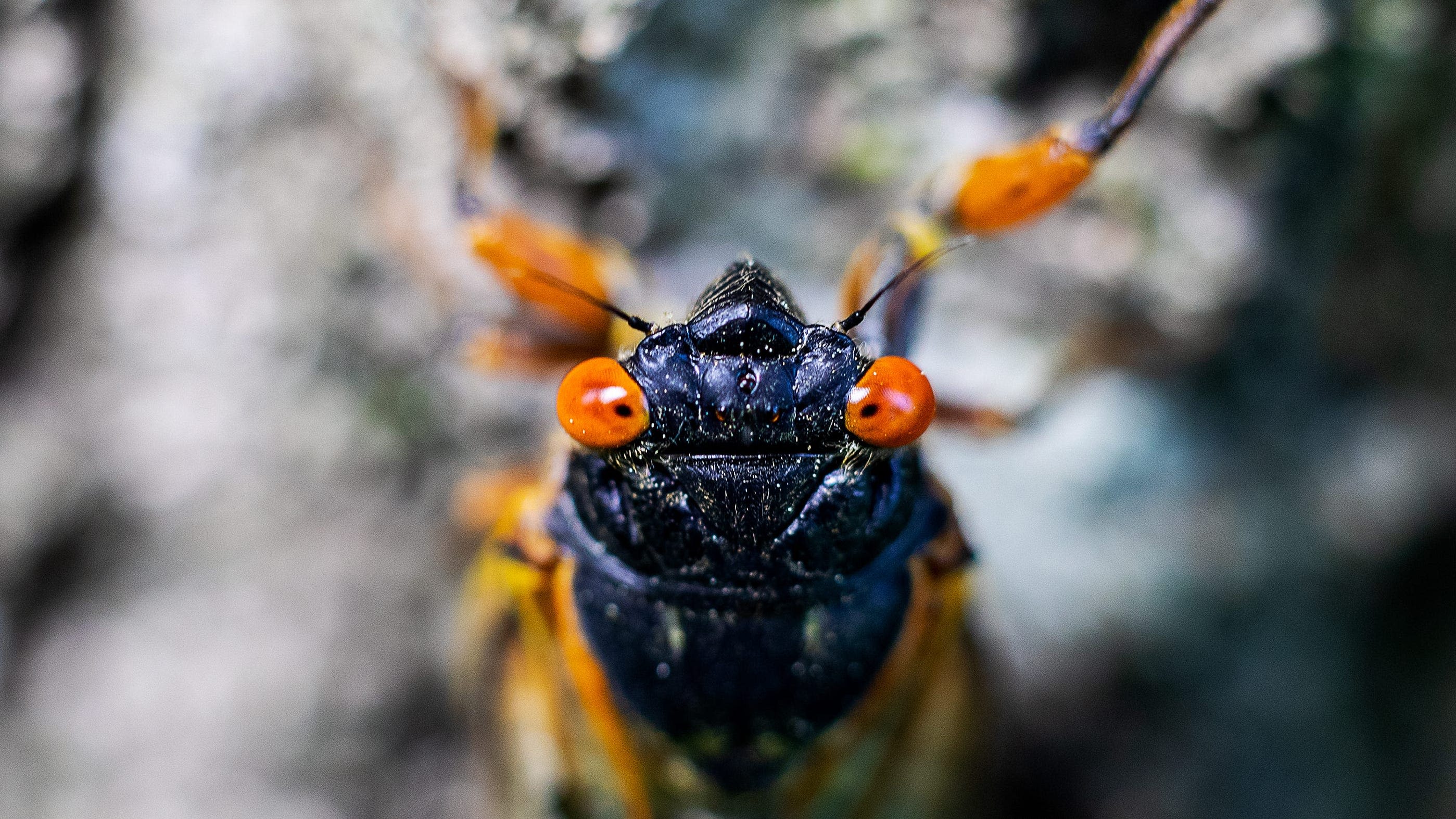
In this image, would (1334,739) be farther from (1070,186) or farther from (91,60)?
(91,60)

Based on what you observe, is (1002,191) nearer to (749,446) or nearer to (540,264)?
(749,446)

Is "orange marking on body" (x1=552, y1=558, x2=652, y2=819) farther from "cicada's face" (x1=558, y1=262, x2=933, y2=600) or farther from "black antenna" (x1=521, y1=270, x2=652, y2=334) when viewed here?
"black antenna" (x1=521, y1=270, x2=652, y2=334)

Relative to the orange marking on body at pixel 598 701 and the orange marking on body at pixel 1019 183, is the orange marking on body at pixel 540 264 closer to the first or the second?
the orange marking on body at pixel 598 701

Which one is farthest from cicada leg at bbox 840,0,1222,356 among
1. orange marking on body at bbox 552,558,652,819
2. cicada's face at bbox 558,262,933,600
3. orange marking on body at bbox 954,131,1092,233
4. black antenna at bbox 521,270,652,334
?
orange marking on body at bbox 552,558,652,819

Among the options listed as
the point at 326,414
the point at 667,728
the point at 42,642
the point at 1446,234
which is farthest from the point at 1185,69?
the point at 42,642

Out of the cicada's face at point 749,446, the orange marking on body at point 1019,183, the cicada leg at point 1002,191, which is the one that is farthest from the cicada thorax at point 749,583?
the orange marking on body at point 1019,183

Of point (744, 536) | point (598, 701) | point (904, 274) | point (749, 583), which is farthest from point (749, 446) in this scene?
point (598, 701)
